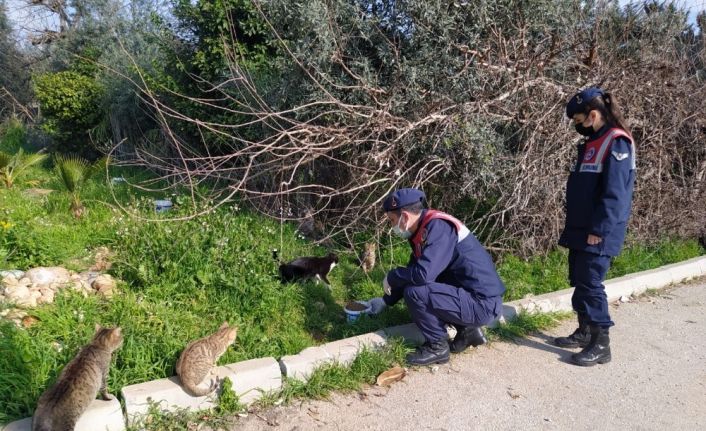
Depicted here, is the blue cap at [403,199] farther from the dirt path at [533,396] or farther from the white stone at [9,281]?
the white stone at [9,281]

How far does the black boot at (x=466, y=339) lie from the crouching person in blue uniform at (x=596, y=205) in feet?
2.49

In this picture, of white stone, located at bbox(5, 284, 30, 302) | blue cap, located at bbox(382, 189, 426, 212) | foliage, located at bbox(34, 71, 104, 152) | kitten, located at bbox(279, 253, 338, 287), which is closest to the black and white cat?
kitten, located at bbox(279, 253, 338, 287)

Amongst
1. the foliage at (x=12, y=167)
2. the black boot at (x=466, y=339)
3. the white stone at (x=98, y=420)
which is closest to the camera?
the white stone at (x=98, y=420)

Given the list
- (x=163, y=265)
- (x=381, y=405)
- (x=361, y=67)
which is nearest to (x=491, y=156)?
(x=361, y=67)

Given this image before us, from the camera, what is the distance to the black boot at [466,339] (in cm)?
374

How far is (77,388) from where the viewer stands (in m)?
2.54

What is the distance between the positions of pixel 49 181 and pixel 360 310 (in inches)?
252

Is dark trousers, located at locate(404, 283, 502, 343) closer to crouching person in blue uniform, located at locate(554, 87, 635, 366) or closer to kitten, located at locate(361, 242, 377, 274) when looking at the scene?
crouching person in blue uniform, located at locate(554, 87, 635, 366)

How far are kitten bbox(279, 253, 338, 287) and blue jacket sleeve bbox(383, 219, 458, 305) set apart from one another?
1278mm

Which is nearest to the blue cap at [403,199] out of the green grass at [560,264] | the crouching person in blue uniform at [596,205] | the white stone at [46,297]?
the crouching person in blue uniform at [596,205]

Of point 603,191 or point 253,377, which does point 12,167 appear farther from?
point 603,191

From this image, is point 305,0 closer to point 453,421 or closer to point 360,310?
point 360,310

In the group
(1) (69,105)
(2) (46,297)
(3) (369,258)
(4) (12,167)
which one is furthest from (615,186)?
(1) (69,105)

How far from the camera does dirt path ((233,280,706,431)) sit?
2998mm
